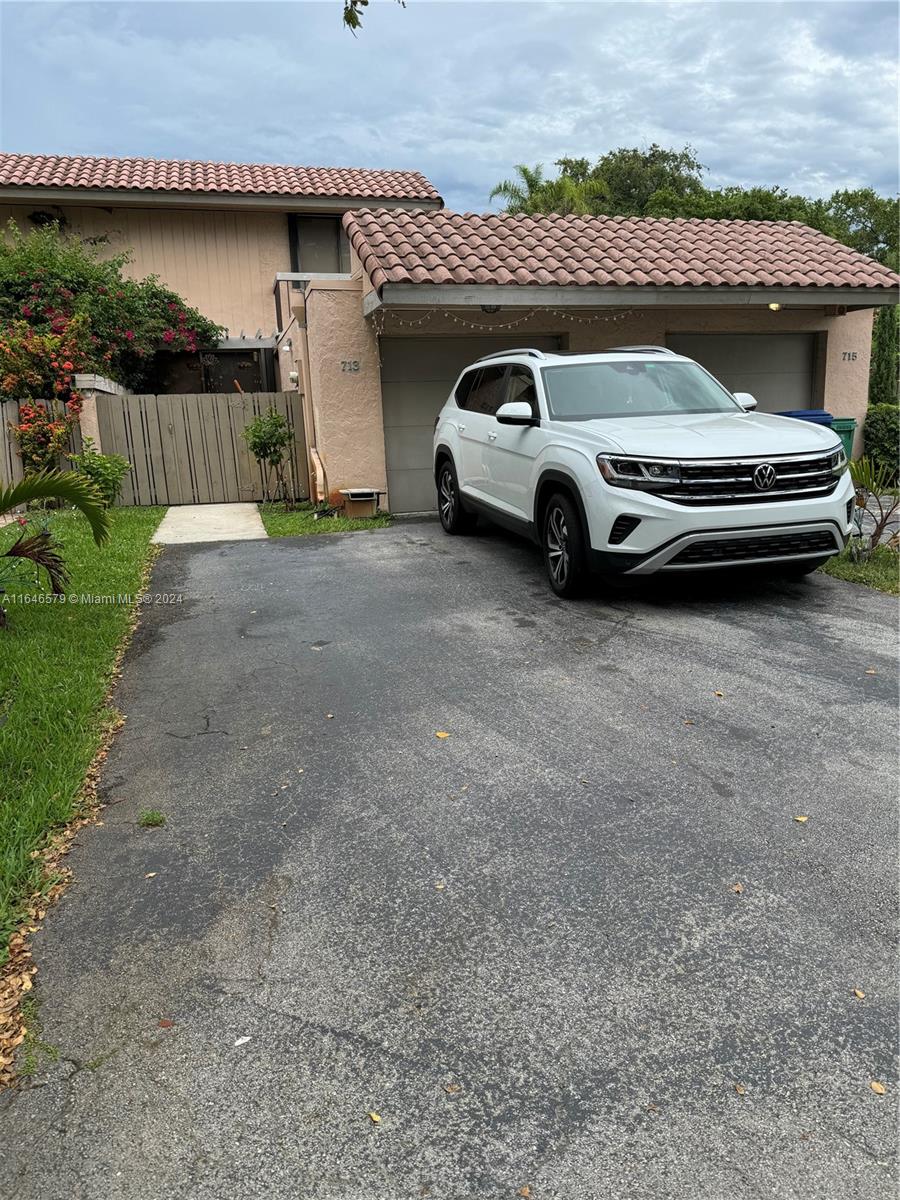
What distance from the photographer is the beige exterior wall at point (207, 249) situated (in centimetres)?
1819

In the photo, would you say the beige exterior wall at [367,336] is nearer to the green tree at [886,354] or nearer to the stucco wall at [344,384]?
the stucco wall at [344,384]

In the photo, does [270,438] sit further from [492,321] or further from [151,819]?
[151,819]

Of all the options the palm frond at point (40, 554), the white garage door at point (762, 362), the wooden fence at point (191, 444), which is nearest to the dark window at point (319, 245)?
the wooden fence at point (191, 444)

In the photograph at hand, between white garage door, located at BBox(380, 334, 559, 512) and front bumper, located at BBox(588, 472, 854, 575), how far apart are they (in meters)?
6.19

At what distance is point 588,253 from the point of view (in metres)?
12.1

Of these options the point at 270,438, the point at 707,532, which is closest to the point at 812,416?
the point at 707,532

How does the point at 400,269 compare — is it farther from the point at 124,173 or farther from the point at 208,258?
the point at 124,173

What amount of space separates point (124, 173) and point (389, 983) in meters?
19.9

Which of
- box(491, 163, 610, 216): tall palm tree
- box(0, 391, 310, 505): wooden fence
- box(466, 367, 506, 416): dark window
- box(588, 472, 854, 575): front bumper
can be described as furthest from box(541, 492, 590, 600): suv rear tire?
box(491, 163, 610, 216): tall palm tree

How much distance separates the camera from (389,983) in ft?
8.31

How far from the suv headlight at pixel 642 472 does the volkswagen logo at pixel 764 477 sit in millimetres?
553

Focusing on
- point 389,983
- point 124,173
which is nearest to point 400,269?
point 389,983

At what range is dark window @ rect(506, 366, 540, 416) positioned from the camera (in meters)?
7.67

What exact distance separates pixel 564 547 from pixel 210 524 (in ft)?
20.7
